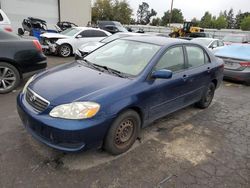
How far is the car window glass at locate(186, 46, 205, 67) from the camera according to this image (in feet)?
13.9

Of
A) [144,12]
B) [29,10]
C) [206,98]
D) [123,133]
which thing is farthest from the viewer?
[144,12]

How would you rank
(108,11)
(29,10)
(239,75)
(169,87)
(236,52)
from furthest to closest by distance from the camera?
(108,11) → (29,10) → (236,52) → (239,75) → (169,87)

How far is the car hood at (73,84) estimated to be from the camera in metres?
2.78

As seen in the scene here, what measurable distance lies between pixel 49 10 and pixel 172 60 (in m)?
20.0

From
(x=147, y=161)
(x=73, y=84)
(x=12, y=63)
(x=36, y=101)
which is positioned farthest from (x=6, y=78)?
(x=147, y=161)

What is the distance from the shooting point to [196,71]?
4.30 m

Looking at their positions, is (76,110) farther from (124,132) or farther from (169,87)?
(169,87)

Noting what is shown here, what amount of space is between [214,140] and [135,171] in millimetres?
1641

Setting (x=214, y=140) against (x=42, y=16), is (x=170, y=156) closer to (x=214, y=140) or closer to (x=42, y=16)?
(x=214, y=140)

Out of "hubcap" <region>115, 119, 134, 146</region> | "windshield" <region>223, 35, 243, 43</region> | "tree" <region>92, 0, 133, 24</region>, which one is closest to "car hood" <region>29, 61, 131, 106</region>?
"hubcap" <region>115, 119, 134, 146</region>

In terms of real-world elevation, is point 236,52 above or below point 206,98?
above

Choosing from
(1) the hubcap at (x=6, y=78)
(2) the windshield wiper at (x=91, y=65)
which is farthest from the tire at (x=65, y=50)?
(2) the windshield wiper at (x=91, y=65)

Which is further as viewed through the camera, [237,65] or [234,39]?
[234,39]

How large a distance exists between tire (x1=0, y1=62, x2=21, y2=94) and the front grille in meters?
2.38
